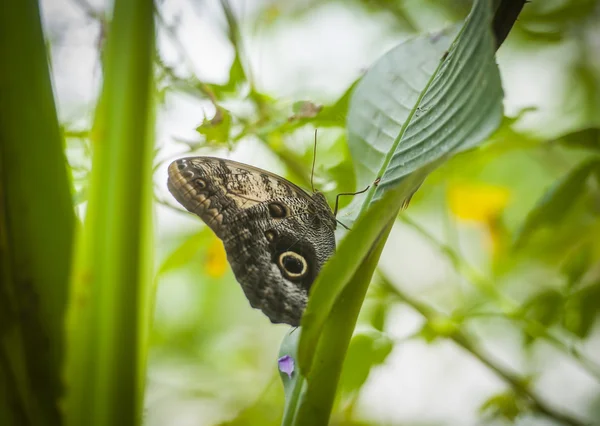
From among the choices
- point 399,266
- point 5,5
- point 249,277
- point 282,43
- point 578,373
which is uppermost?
point 5,5

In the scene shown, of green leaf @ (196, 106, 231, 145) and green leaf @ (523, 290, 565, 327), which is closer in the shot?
green leaf @ (196, 106, 231, 145)

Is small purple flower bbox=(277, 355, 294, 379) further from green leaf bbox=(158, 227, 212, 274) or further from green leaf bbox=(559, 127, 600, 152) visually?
green leaf bbox=(559, 127, 600, 152)

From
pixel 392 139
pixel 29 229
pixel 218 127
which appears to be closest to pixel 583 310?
pixel 392 139

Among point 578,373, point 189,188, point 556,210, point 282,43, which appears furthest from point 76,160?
point 578,373

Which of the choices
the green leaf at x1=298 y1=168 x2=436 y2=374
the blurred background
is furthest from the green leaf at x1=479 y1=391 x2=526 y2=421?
the green leaf at x1=298 y1=168 x2=436 y2=374

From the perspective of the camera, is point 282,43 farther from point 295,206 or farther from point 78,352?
point 78,352

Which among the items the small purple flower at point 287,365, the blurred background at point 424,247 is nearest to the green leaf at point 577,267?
the blurred background at point 424,247
